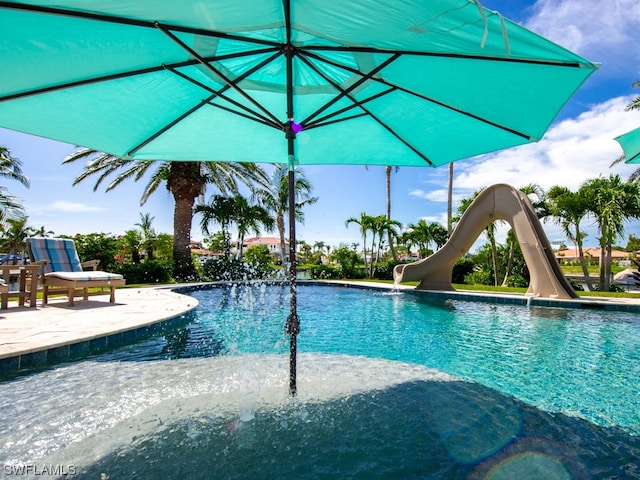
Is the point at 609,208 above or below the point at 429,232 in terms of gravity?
above

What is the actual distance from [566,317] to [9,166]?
32.4 metres

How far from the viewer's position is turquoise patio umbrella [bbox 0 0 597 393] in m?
2.17

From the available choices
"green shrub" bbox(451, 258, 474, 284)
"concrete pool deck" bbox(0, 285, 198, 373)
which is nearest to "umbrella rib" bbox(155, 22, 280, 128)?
"concrete pool deck" bbox(0, 285, 198, 373)

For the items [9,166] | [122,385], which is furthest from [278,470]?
[9,166]

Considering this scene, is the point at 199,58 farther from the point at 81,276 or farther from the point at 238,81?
the point at 81,276

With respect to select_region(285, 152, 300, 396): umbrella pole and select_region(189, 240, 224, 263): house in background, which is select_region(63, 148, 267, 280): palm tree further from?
select_region(285, 152, 300, 396): umbrella pole

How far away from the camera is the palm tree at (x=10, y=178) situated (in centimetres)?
2323

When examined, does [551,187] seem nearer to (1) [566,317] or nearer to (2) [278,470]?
(1) [566,317]

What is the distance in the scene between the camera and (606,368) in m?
4.46

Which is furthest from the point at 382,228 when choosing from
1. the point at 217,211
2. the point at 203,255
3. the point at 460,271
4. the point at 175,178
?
the point at 203,255

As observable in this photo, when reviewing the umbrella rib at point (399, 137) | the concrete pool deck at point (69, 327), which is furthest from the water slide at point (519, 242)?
the concrete pool deck at point (69, 327)

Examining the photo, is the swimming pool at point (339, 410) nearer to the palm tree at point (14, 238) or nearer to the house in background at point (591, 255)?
the palm tree at point (14, 238)

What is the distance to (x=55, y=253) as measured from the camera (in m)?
7.99

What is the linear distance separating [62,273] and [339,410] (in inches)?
280
